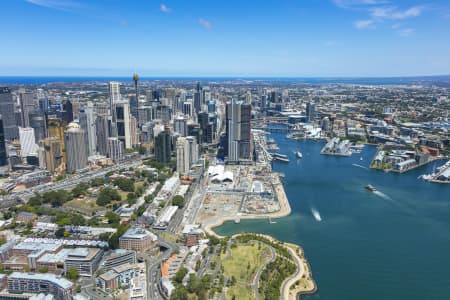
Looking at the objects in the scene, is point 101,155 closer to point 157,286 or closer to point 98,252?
point 98,252

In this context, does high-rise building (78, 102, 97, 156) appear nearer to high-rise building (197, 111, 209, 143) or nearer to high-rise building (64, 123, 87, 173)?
high-rise building (64, 123, 87, 173)

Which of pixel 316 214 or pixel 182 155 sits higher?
pixel 182 155

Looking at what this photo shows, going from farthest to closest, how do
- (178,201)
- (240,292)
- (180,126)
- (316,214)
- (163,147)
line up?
(180,126) < (163,147) < (178,201) < (316,214) < (240,292)

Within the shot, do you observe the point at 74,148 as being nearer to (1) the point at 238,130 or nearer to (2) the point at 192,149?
(2) the point at 192,149

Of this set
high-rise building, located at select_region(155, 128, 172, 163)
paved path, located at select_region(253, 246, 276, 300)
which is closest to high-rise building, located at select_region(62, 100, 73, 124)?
high-rise building, located at select_region(155, 128, 172, 163)

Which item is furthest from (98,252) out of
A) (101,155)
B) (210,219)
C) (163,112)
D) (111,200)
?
(163,112)

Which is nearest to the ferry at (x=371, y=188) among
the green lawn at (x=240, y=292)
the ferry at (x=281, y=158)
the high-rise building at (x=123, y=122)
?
the ferry at (x=281, y=158)

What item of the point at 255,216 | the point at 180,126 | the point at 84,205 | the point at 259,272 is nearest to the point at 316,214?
the point at 255,216
